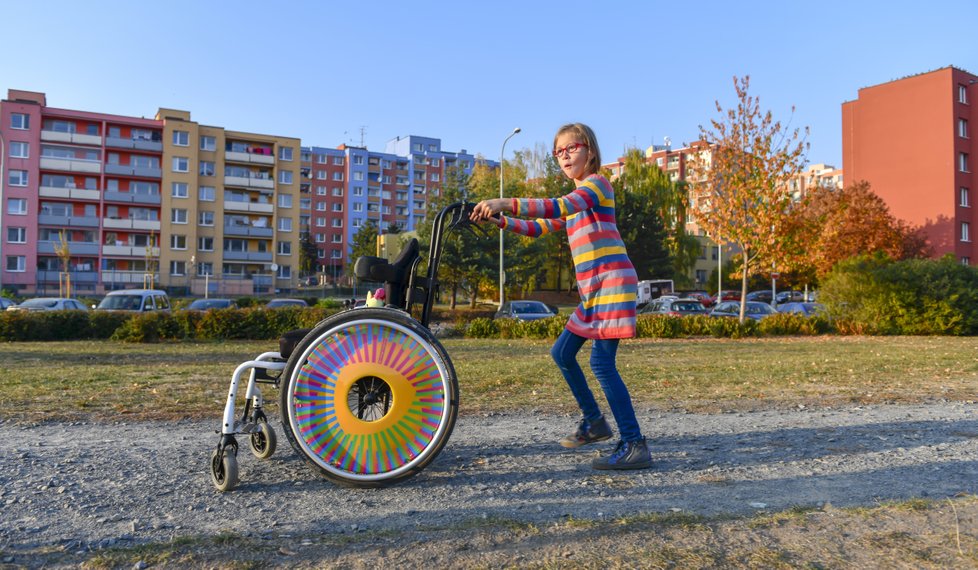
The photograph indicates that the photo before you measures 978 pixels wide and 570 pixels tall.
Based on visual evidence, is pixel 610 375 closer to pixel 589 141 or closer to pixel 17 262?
pixel 589 141

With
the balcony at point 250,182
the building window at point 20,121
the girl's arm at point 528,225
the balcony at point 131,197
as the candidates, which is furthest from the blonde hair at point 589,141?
the building window at point 20,121

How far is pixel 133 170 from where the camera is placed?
68.6 m

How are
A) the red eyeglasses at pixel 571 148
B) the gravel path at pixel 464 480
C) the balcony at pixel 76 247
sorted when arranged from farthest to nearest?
the balcony at pixel 76 247
the red eyeglasses at pixel 571 148
the gravel path at pixel 464 480

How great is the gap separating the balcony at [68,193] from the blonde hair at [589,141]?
245 ft

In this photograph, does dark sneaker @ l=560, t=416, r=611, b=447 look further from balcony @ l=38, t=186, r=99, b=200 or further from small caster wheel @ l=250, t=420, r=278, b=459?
balcony @ l=38, t=186, r=99, b=200

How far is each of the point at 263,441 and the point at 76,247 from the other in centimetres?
7293

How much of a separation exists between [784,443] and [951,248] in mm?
54106

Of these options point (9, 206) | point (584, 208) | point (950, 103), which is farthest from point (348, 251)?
point (584, 208)

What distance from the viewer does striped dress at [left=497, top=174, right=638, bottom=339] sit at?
3895mm

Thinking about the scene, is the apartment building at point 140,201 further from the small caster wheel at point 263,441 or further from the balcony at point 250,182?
the small caster wheel at point 263,441

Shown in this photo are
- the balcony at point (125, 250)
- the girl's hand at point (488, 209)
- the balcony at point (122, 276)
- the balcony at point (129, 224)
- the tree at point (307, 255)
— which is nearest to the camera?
the girl's hand at point (488, 209)

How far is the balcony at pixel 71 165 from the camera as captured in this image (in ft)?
213

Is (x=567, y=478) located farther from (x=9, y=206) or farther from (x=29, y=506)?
(x=9, y=206)

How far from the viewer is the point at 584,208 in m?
3.91
